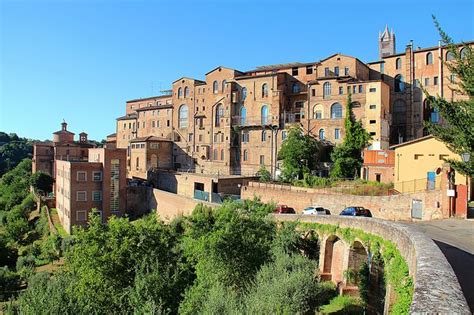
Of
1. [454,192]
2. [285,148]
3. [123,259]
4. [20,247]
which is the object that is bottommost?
[20,247]

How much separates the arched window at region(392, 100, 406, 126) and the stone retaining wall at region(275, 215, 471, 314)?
3445cm

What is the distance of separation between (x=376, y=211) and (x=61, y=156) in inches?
2317

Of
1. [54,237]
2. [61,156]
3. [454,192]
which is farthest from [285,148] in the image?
[61,156]

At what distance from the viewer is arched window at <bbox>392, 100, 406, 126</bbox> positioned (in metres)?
48.2

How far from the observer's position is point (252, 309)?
38.5 ft

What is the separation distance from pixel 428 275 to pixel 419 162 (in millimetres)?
26644

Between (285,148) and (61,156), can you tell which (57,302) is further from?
(61,156)

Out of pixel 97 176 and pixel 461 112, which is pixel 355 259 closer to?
pixel 461 112

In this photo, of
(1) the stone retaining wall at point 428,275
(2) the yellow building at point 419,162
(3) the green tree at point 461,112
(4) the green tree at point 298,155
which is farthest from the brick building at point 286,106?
(1) the stone retaining wall at point 428,275

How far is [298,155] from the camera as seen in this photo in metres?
43.5

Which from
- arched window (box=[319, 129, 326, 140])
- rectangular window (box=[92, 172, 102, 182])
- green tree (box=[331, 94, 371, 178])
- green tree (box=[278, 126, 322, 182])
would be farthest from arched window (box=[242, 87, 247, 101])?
rectangular window (box=[92, 172, 102, 182])

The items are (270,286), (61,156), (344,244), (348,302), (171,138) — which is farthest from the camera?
(61,156)

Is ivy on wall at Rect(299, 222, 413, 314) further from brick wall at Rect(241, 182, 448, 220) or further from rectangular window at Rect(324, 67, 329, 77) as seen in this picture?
rectangular window at Rect(324, 67, 329, 77)

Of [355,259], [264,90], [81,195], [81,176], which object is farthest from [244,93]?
[355,259]
